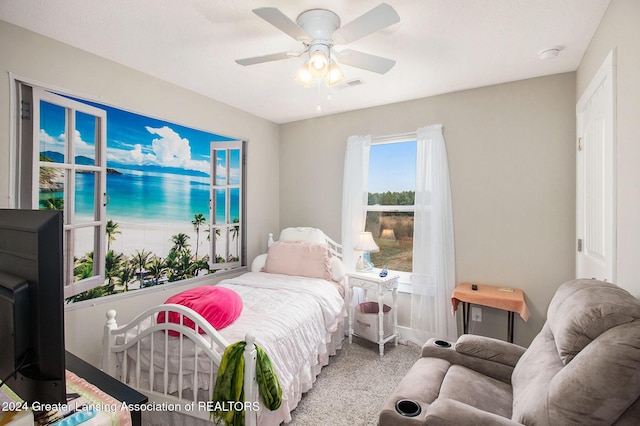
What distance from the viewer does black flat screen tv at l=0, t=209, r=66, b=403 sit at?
2.24 feet

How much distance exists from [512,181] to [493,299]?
1.11m

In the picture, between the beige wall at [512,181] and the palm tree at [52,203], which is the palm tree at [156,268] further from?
the beige wall at [512,181]

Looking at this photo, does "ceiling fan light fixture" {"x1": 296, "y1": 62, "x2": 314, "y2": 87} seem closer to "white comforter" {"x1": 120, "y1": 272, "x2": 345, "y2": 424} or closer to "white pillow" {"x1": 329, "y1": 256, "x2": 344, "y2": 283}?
"white comforter" {"x1": 120, "y1": 272, "x2": 345, "y2": 424}

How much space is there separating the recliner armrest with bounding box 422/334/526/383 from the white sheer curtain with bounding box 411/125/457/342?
1.18m

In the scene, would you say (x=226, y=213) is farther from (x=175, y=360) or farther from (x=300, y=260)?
(x=175, y=360)

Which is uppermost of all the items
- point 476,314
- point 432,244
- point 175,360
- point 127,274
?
point 432,244

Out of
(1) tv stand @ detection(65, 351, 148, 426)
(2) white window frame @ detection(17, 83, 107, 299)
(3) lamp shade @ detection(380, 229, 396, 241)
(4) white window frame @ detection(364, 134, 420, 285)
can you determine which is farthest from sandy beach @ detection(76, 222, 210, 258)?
(3) lamp shade @ detection(380, 229, 396, 241)

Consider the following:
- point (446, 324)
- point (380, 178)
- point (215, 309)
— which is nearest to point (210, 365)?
point (215, 309)

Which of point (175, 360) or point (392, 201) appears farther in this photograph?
point (392, 201)

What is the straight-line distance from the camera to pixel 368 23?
160cm

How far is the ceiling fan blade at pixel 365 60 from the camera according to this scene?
6.25ft

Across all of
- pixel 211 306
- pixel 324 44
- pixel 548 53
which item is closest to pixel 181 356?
pixel 211 306

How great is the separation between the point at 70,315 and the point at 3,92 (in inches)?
62.1

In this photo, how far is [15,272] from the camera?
0.72 metres
